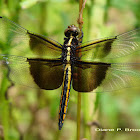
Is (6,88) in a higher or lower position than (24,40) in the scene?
lower

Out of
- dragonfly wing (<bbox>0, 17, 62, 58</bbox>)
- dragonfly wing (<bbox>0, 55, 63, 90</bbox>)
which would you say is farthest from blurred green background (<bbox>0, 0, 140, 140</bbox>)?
dragonfly wing (<bbox>0, 55, 63, 90</bbox>)

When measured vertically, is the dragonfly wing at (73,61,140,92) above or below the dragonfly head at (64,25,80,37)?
below

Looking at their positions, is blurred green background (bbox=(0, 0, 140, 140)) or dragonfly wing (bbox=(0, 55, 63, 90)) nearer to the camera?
dragonfly wing (bbox=(0, 55, 63, 90))

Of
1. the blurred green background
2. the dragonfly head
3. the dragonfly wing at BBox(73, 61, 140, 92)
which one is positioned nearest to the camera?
the dragonfly wing at BBox(73, 61, 140, 92)

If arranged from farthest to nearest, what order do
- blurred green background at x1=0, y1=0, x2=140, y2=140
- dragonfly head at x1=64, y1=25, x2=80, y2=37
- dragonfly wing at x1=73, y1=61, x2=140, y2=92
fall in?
blurred green background at x1=0, y1=0, x2=140, y2=140, dragonfly head at x1=64, y1=25, x2=80, y2=37, dragonfly wing at x1=73, y1=61, x2=140, y2=92

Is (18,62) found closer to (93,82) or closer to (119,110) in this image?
(93,82)

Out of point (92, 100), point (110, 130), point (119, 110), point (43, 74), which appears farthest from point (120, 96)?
point (43, 74)

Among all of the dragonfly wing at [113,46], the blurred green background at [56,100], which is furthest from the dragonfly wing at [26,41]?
the blurred green background at [56,100]

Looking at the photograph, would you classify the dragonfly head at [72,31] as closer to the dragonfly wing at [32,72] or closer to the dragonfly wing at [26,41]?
the dragonfly wing at [26,41]

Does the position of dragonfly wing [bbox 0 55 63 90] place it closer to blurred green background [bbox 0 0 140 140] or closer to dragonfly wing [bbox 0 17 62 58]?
dragonfly wing [bbox 0 17 62 58]

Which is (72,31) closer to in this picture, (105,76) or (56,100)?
(105,76)
